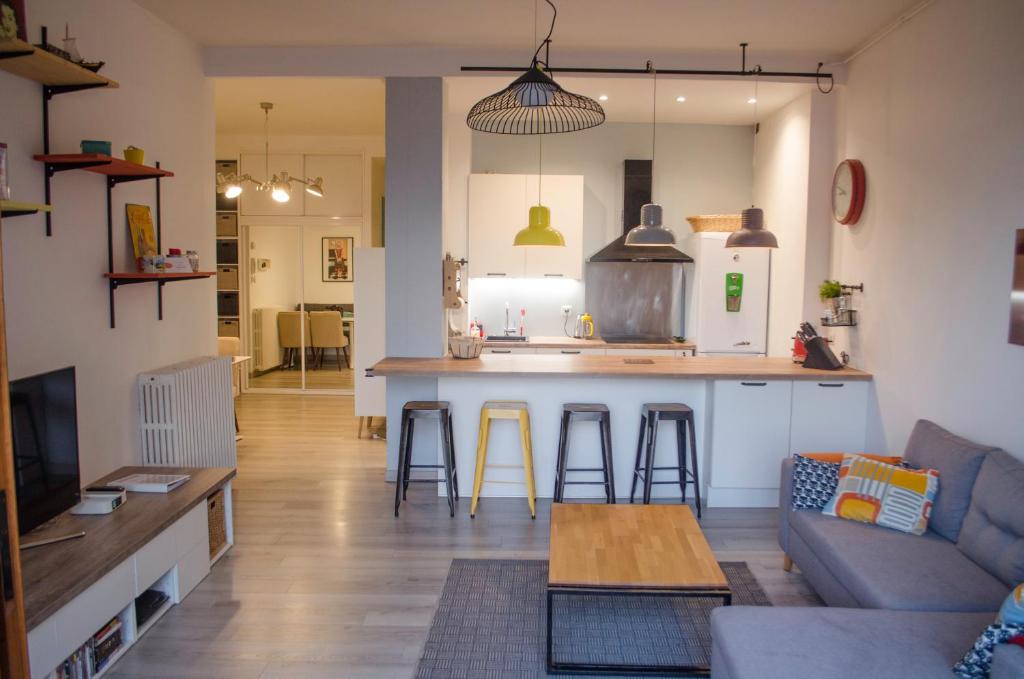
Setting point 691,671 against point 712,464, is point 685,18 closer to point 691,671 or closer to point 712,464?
point 712,464

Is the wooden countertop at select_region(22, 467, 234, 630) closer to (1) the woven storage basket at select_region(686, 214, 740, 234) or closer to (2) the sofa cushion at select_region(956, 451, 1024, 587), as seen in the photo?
(2) the sofa cushion at select_region(956, 451, 1024, 587)

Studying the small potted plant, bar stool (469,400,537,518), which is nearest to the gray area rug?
bar stool (469,400,537,518)

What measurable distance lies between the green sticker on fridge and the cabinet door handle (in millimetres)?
5386

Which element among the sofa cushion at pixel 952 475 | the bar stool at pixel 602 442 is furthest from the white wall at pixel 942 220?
the bar stool at pixel 602 442

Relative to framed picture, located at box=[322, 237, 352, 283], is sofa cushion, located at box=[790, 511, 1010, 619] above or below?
below

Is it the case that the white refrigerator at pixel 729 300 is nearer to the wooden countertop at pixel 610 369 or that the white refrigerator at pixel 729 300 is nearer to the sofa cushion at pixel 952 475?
the wooden countertop at pixel 610 369

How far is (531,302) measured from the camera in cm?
680

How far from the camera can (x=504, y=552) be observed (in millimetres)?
3771

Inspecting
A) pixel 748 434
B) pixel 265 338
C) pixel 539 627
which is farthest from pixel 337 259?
pixel 539 627

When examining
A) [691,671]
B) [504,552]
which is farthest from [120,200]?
[691,671]

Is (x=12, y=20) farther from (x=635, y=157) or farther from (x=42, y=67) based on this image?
(x=635, y=157)

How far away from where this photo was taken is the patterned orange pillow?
9.98ft

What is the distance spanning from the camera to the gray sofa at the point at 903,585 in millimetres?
2084

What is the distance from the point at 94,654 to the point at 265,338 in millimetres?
6460
